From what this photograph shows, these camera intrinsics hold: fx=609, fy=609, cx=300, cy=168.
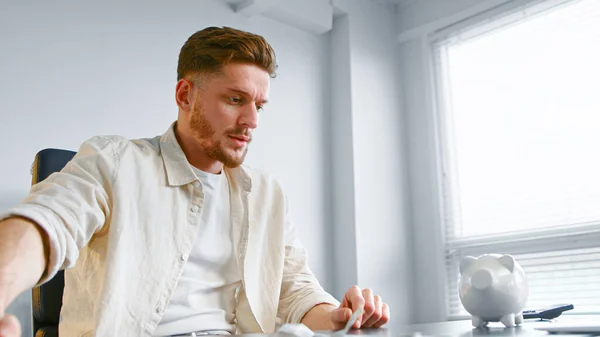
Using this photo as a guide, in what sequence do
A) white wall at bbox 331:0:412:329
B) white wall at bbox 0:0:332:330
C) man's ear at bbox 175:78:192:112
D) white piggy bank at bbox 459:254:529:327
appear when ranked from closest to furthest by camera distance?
white piggy bank at bbox 459:254:529:327 < man's ear at bbox 175:78:192:112 < white wall at bbox 0:0:332:330 < white wall at bbox 331:0:412:329

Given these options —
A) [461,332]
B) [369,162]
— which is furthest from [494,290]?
[369,162]

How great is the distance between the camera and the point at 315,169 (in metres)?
2.96

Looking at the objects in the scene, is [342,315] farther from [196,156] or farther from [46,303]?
[46,303]

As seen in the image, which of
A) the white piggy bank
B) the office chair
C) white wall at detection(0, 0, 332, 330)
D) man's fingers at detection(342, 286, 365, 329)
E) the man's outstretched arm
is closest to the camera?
the man's outstretched arm

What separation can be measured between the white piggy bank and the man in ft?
0.65

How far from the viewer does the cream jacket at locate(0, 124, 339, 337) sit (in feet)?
3.73

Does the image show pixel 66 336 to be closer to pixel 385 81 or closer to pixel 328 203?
pixel 328 203

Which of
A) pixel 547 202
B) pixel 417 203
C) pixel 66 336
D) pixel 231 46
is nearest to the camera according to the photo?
pixel 66 336

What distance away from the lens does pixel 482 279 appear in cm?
97

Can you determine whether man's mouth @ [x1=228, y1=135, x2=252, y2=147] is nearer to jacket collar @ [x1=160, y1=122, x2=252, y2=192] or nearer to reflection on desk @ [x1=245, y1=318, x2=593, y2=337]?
jacket collar @ [x1=160, y1=122, x2=252, y2=192]

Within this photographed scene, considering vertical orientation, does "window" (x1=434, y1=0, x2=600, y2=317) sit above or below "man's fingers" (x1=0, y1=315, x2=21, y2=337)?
above

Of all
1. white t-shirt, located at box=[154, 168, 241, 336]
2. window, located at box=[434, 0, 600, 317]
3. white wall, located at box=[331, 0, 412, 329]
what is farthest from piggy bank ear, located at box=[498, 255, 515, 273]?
white wall, located at box=[331, 0, 412, 329]

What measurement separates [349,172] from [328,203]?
186mm

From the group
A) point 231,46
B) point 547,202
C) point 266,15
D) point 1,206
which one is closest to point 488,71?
point 547,202
